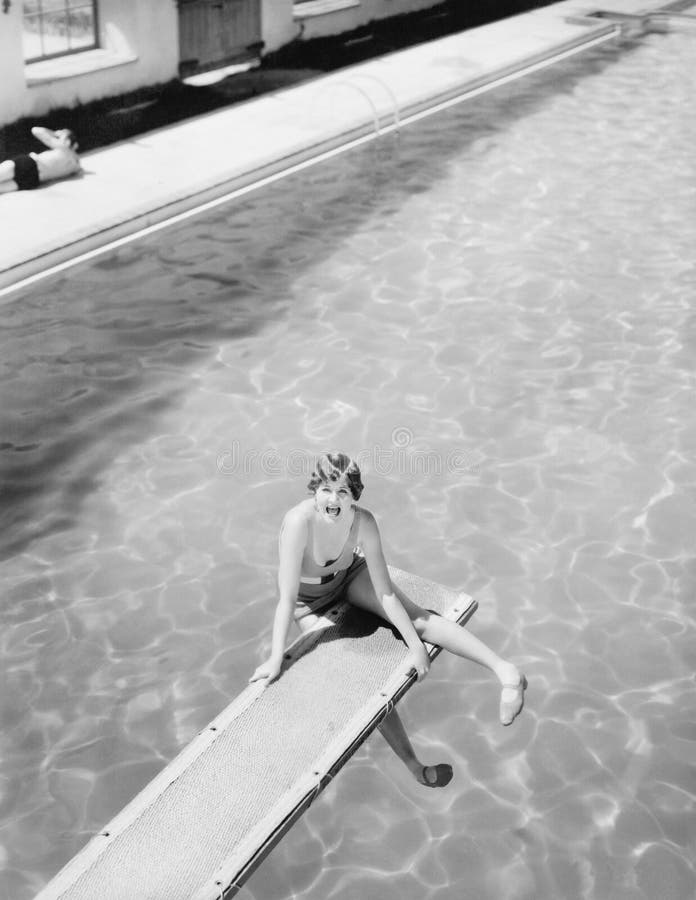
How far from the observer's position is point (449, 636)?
528 centimetres

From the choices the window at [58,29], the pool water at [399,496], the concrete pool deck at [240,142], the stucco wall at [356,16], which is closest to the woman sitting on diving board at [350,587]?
the pool water at [399,496]

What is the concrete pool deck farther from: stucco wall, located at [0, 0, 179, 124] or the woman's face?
the woman's face

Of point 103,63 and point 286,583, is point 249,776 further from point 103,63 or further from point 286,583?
point 103,63

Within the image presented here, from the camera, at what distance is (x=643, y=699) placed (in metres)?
5.76

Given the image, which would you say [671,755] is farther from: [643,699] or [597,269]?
[597,269]

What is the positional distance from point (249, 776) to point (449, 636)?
124 cm

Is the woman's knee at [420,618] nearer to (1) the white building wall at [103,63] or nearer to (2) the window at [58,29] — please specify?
(1) the white building wall at [103,63]

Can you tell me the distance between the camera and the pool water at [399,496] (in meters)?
5.05

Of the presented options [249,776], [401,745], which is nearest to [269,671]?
[249,776]

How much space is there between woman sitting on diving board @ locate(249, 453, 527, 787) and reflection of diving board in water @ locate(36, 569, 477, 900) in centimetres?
11

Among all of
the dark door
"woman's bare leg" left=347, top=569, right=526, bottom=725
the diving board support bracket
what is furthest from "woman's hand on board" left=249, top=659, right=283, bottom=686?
the dark door

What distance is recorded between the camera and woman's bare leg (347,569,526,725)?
5188 millimetres

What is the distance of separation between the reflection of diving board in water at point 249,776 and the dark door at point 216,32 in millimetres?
12184

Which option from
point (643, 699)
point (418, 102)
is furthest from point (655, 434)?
point (418, 102)
